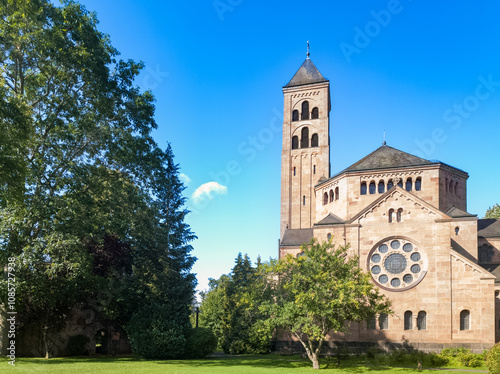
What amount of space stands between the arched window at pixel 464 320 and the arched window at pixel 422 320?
2.68m

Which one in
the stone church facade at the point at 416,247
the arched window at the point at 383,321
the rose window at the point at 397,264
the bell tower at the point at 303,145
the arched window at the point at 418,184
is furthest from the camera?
the bell tower at the point at 303,145

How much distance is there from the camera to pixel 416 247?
37469mm

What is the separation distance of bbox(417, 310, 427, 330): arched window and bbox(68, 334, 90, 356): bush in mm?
27353

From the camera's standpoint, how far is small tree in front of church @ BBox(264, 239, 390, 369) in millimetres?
28203

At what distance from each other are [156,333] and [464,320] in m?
24.3

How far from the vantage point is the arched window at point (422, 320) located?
1415 inches

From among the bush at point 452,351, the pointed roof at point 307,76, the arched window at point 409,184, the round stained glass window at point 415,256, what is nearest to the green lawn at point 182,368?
the bush at point 452,351

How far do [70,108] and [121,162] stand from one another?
4580 mm

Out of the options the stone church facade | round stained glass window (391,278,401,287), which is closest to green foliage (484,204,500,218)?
the stone church facade

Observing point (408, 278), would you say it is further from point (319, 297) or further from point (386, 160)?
point (386, 160)

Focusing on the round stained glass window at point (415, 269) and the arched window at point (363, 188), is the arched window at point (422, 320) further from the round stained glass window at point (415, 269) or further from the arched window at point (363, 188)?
the arched window at point (363, 188)

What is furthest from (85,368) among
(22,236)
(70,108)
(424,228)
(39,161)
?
(424,228)

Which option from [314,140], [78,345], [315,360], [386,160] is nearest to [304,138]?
[314,140]

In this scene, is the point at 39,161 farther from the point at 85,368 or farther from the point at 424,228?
the point at 424,228
